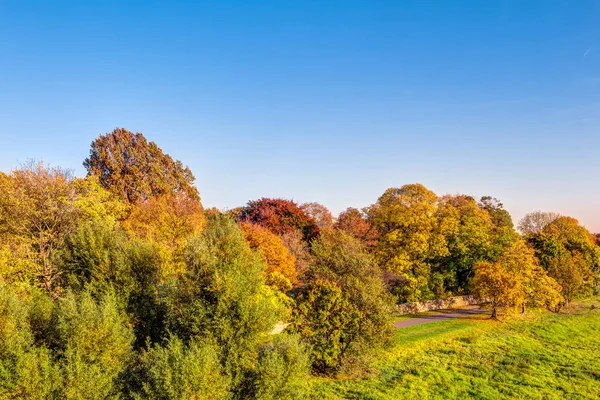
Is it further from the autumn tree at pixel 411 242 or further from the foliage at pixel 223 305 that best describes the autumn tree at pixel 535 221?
the foliage at pixel 223 305

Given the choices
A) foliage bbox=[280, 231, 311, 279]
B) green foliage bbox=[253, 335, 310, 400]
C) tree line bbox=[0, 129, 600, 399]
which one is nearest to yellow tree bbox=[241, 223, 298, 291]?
tree line bbox=[0, 129, 600, 399]

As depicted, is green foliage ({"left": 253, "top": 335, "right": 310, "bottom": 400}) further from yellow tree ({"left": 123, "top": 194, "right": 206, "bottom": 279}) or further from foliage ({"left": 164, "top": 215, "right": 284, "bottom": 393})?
yellow tree ({"left": 123, "top": 194, "right": 206, "bottom": 279})

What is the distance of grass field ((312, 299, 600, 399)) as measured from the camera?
20250mm

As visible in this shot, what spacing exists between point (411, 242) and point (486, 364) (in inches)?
738

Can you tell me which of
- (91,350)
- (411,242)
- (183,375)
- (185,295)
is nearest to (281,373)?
(183,375)

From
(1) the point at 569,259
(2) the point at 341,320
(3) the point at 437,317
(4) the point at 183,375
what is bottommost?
(3) the point at 437,317

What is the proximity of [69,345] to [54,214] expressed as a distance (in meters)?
15.7

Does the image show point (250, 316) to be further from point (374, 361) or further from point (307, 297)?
point (374, 361)

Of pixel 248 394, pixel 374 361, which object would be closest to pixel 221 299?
pixel 248 394

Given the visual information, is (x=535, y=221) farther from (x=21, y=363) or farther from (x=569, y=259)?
(x=21, y=363)

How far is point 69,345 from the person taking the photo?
13266 mm

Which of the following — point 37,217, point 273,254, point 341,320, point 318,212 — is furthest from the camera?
point 318,212

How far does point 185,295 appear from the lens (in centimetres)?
1559

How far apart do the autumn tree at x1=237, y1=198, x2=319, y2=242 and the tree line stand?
679 cm
